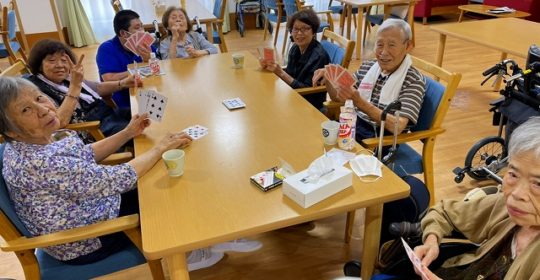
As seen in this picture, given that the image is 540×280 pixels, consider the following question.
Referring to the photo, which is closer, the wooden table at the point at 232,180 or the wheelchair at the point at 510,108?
the wooden table at the point at 232,180

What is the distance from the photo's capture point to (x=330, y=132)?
151cm

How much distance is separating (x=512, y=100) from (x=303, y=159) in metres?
1.58

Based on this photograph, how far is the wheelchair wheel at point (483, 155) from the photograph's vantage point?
2500 millimetres

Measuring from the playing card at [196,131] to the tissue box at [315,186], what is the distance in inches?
22.0

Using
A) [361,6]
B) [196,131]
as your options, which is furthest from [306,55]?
[361,6]

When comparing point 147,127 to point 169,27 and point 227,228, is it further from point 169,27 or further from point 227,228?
point 169,27

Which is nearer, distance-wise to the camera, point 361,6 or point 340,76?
point 340,76

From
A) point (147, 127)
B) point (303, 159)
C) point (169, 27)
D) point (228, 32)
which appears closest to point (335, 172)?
point (303, 159)

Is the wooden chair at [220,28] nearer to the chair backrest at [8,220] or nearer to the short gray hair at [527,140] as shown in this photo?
the chair backrest at [8,220]

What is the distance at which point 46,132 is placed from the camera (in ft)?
4.59

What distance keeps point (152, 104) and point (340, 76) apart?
816 millimetres

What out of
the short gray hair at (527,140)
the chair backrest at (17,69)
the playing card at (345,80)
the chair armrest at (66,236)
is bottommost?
the chair armrest at (66,236)

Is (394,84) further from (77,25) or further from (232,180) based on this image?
(77,25)

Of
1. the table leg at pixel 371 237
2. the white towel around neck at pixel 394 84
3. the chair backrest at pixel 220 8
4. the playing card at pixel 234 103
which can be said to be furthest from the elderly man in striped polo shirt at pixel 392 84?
the chair backrest at pixel 220 8
